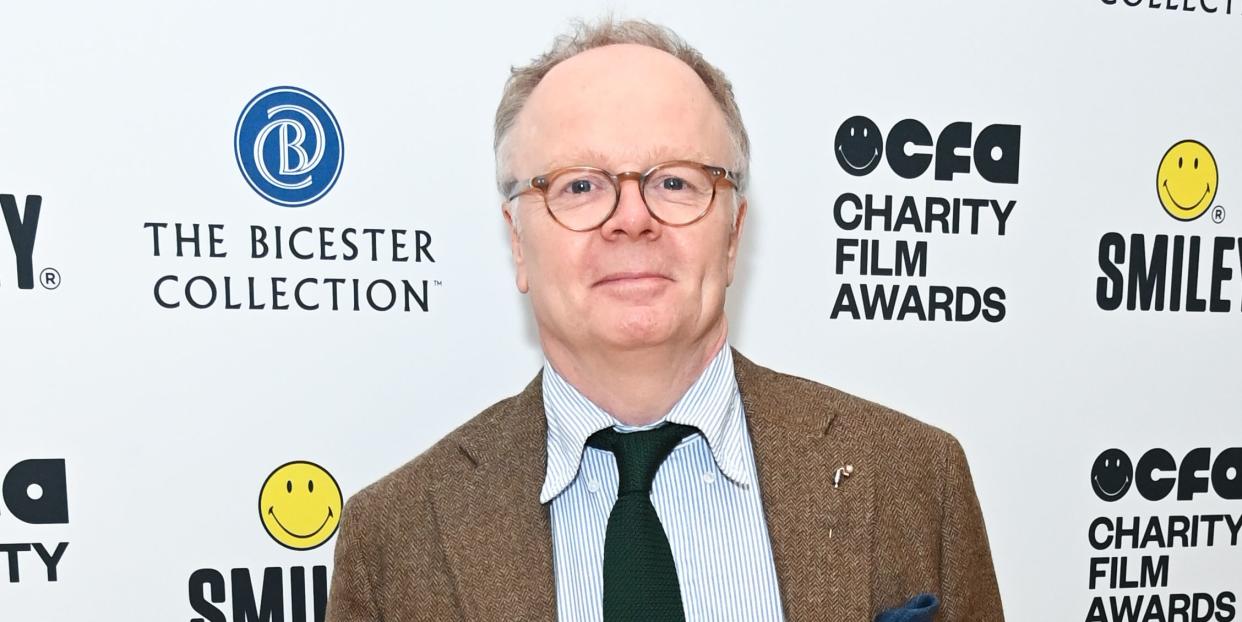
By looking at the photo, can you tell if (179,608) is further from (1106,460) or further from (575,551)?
(1106,460)

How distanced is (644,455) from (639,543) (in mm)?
122

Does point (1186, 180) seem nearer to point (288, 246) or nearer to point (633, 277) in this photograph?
point (633, 277)

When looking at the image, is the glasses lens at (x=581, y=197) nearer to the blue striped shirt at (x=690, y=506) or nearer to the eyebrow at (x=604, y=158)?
the eyebrow at (x=604, y=158)

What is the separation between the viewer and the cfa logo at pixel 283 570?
157 cm

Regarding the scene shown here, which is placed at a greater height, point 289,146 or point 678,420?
point 289,146

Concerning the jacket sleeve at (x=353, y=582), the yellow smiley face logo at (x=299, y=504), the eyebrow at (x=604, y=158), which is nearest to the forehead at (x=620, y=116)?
the eyebrow at (x=604, y=158)

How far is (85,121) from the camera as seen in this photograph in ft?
4.80

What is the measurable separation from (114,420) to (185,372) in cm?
16

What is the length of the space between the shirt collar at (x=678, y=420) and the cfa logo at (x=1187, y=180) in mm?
1248

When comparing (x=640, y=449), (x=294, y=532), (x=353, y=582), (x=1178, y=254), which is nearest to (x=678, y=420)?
(x=640, y=449)

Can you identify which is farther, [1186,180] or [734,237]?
[1186,180]

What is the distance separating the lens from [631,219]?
103 centimetres

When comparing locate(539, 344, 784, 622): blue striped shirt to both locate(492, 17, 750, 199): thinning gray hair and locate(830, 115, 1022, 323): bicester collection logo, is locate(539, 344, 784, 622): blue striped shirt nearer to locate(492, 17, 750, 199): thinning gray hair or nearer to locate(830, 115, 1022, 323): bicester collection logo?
locate(492, 17, 750, 199): thinning gray hair

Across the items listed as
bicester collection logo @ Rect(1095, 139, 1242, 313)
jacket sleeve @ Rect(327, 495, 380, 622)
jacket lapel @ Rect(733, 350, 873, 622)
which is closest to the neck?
jacket lapel @ Rect(733, 350, 873, 622)
